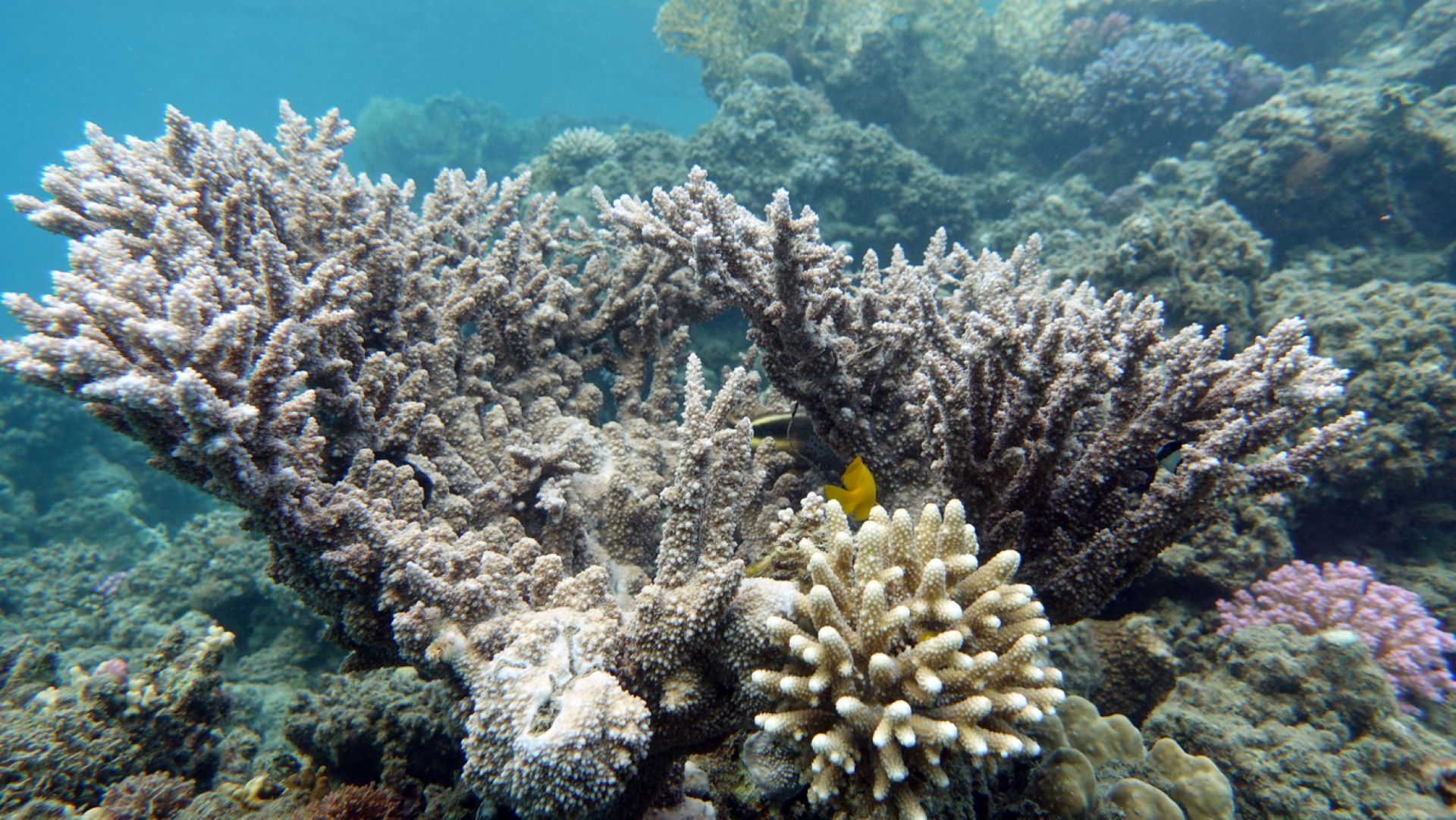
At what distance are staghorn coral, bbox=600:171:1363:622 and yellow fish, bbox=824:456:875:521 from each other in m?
0.28

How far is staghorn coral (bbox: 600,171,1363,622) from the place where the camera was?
2396 mm

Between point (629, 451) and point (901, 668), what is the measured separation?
2086 mm

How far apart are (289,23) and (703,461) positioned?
278ft

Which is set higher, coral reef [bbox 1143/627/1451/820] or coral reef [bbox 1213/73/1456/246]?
coral reef [bbox 1213/73/1456/246]

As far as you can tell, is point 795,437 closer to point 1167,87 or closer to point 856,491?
point 856,491

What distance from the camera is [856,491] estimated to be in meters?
2.75

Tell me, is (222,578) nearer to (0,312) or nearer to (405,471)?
(405,471)

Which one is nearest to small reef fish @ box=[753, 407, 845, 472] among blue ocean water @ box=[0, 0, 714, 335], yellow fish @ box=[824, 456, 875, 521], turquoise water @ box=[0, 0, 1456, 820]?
turquoise water @ box=[0, 0, 1456, 820]

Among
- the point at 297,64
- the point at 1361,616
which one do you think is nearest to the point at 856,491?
the point at 1361,616

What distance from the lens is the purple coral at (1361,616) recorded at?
3.99 metres

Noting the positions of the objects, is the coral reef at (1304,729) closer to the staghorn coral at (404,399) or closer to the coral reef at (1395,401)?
the coral reef at (1395,401)

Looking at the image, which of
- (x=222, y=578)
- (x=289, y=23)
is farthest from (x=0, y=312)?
(x=222, y=578)

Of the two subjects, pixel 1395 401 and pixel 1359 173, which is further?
pixel 1359 173

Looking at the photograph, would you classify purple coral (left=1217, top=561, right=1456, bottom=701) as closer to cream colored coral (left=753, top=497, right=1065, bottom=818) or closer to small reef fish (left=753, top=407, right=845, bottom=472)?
small reef fish (left=753, top=407, right=845, bottom=472)
